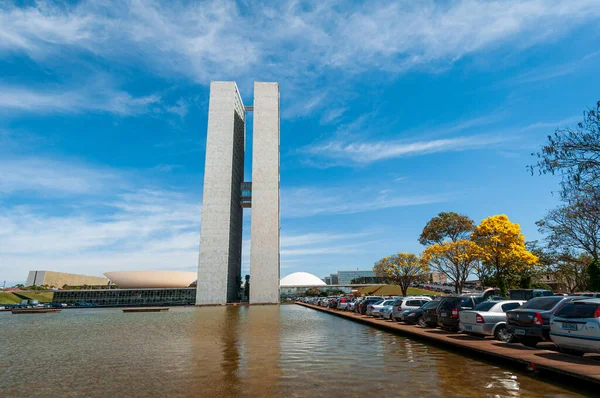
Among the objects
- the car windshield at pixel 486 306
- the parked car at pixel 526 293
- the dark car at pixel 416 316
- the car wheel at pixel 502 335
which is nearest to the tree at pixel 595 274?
the parked car at pixel 526 293

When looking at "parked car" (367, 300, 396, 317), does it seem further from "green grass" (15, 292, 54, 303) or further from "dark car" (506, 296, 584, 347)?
"green grass" (15, 292, 54, 303)

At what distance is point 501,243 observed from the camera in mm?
40375

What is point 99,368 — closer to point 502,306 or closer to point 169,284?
point 502,306

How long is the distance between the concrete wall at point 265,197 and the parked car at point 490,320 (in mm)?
78078

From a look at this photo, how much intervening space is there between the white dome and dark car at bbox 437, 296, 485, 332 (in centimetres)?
13734

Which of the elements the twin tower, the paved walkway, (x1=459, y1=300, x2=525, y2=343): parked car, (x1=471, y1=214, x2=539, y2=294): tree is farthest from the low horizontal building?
the paved walkway

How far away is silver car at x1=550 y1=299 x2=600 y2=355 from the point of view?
8617mm

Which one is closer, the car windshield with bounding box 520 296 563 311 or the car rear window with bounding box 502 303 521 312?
the car windshield with bounding box 520 296 563 311

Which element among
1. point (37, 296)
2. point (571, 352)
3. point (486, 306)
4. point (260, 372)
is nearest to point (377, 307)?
point (486, 306)

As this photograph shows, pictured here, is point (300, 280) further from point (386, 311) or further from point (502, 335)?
point (502, 335)

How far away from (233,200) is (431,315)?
84.0 metres

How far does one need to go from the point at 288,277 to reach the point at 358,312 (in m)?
128

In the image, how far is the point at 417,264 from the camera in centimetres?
6231

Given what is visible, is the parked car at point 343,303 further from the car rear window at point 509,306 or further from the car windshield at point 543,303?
the car windshield at point 543,303
